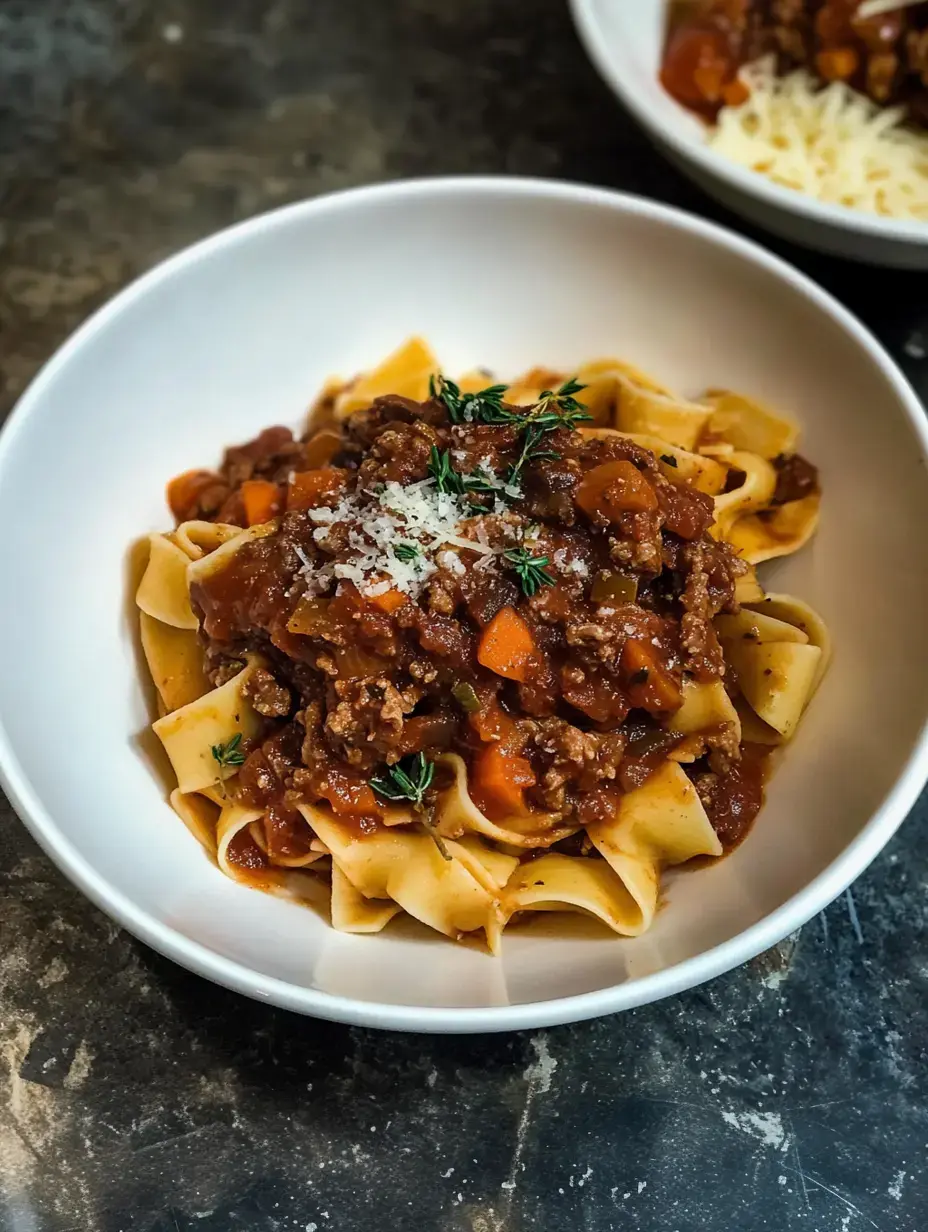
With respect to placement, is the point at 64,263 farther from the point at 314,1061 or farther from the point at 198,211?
the point at 314,1061

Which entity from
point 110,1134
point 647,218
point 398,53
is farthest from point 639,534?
point 398,53

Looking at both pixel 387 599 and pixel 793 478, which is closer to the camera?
pixel 387 599

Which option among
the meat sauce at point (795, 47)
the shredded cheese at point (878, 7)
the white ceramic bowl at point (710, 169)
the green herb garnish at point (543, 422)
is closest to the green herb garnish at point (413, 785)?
the green herb garnish at point (543, 422)

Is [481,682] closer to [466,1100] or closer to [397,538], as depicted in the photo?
[397,538]

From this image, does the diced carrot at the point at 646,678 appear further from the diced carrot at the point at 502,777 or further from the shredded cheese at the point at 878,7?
the shredded cheese at the point at 878,7

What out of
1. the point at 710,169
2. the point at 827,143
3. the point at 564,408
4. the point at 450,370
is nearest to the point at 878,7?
the point at 827,143

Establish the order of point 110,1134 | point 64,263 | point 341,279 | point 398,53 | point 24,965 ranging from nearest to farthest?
1. point 110,1134
2. point 24,965
3. point 341,279
4. point 64,263
5. point 398,53
